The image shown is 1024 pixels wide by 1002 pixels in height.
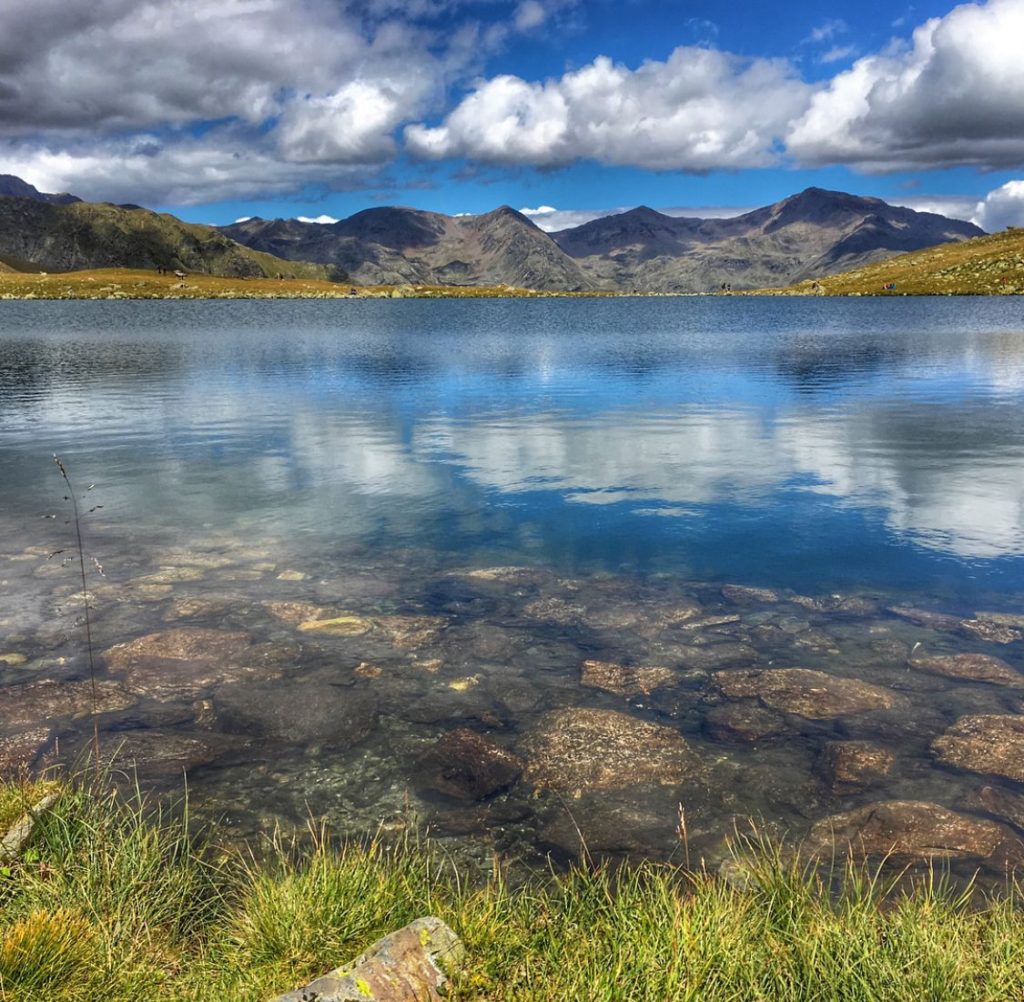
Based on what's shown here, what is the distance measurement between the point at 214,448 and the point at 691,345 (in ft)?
212

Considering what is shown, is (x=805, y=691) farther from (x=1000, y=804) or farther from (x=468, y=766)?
(x=468, y=766)

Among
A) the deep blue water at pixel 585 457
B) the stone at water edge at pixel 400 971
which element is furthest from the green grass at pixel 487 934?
the deep blue water at pixel 585 457

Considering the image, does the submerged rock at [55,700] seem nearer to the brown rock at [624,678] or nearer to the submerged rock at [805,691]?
the brown rock at [624,678]

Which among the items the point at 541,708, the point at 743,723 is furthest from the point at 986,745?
the point at 541,708

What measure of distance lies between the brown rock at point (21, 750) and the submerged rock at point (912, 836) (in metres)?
→ 8.67

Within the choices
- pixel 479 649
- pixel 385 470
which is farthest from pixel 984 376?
pixel 479 649

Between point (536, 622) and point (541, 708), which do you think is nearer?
point (541, 708)

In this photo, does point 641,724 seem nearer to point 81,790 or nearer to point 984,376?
point 81,790

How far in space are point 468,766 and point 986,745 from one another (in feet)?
20.9

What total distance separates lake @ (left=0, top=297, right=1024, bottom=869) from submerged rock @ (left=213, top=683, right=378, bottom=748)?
0.04 meters

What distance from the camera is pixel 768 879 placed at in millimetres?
6238

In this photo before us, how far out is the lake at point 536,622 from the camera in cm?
898

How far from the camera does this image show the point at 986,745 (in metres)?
9.63

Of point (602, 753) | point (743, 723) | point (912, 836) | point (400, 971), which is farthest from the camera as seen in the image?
point (743, 723)
